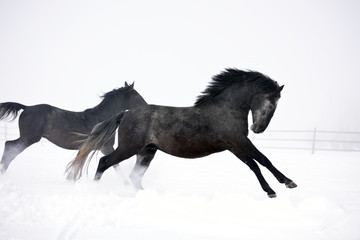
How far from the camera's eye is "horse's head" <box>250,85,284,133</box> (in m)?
4.48

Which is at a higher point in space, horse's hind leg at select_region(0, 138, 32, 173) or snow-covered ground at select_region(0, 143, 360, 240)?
snow-covered ground at select_region(0, 143, 360, 240)

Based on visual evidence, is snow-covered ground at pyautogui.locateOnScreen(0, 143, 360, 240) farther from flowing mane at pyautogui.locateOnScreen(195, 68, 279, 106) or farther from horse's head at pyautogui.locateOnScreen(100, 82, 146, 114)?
horse's head at pyautogui.locateOnScreen(100, 82, 146, 114)

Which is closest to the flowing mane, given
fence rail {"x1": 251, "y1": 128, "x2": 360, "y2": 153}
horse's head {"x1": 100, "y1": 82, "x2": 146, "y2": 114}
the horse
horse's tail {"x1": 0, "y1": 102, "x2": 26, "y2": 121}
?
the horse

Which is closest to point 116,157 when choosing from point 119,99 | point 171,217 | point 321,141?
point 171,217

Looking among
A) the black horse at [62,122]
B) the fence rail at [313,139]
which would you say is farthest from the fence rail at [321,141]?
the black horse at [62,122]

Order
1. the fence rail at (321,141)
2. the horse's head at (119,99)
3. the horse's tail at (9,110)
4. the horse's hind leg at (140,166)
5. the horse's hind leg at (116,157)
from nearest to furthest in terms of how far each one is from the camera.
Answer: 1. the horse's hind leg at (116,157)
2. the horse's hind leg at (140,166)
3. the horse's head at (119,99)
4. the horse's tail at (9,110)
5. the fence rail at (321,141)

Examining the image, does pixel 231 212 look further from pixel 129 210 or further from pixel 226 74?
pixel 226 74

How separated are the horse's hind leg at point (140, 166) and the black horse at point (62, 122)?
1216 mm

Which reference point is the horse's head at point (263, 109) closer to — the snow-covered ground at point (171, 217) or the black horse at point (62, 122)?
the snow-covered ground at point (171, 217)

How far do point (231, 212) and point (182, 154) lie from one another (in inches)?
54.9

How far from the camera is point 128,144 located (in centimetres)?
500

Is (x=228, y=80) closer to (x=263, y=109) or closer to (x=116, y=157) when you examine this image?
(x=263, y=109)

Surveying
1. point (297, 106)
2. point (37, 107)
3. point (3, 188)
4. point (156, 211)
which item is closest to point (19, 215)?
point (3, 188)

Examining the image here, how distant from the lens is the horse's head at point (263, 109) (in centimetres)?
448
